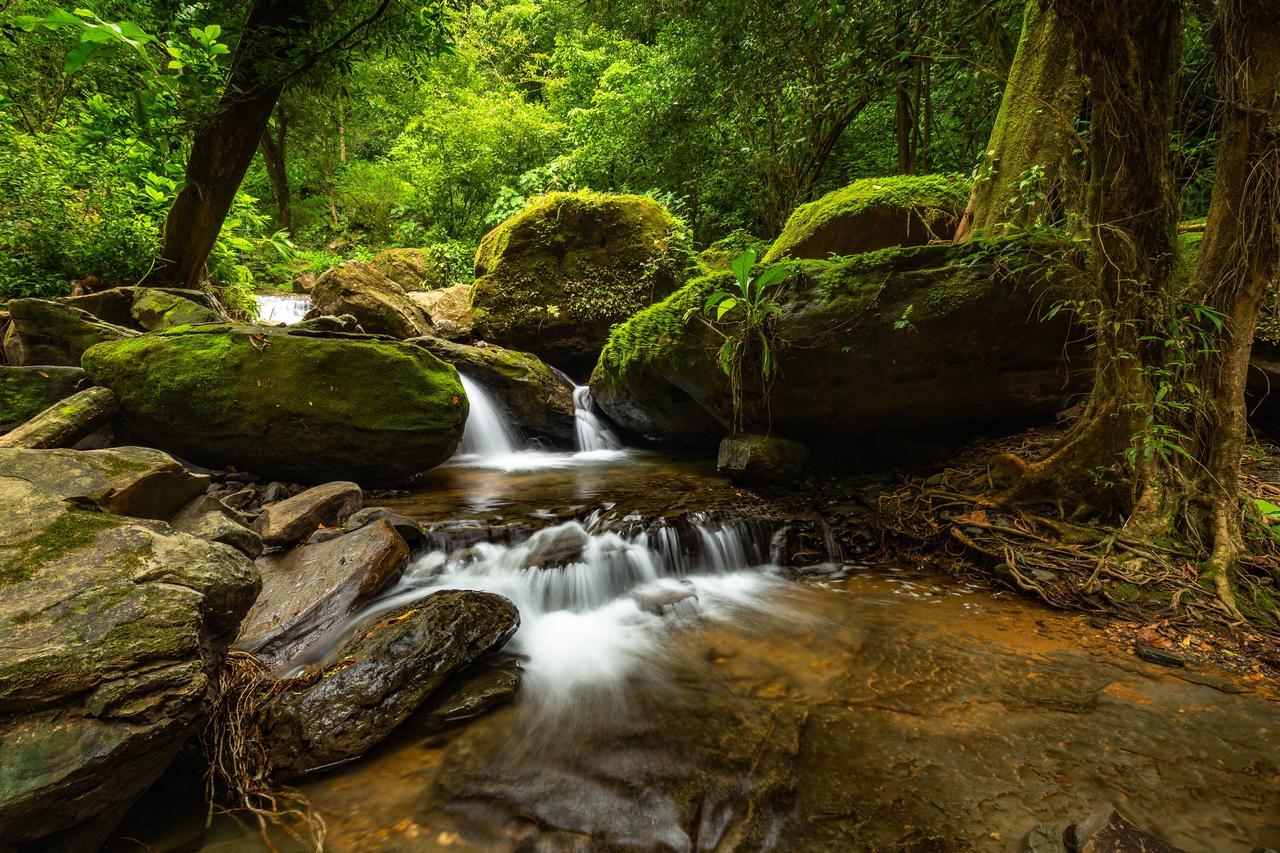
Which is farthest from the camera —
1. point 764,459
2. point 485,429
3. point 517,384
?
point 517,384

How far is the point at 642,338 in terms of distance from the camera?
5617mm

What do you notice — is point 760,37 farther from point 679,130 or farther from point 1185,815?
point 1185,815

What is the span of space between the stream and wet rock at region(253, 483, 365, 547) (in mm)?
803

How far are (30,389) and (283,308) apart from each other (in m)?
6.42

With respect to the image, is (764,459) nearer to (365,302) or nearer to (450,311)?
(365,302)

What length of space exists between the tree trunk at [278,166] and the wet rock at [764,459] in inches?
603

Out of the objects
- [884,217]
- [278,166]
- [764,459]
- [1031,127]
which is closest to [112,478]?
[764,459]

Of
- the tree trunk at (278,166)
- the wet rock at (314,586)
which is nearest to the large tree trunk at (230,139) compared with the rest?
the wet rock at (314,586)

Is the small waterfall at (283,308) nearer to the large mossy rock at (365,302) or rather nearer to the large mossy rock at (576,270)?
the large mossy rock at (365,302)

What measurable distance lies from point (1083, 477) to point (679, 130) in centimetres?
852

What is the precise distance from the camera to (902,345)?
431cm

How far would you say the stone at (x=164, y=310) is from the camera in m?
5.19

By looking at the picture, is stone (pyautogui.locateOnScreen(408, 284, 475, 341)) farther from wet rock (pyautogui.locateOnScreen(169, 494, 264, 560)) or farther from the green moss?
the green moss

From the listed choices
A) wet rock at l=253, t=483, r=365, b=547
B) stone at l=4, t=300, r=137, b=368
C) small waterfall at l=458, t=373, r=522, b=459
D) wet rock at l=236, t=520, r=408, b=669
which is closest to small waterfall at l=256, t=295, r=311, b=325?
small waterfall at l=458, t=373, r=522, b=459
